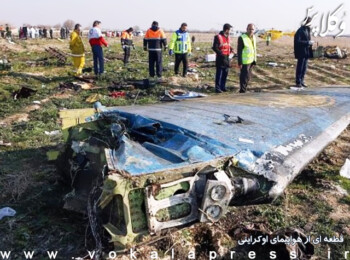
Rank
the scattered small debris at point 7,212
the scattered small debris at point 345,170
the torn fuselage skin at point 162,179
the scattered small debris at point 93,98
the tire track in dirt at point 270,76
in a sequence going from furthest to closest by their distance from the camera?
the tire track in dirt at point 270,76 < the scattered small debris at point 93,98 < the scattered small debris at point 345,170 < the scattered small debris at point 7,212 < the torn fuselage skin at point 162,179

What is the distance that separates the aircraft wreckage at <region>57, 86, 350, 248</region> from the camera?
257cm

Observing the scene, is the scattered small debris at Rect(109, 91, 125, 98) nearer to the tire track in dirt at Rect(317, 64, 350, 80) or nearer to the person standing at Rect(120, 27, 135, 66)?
the person standing at Rect(120, 27, 135, 66)

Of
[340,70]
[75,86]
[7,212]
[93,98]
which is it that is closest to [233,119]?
[7,212]

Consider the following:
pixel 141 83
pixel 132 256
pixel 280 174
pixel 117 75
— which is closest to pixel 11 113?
pixel 141 83

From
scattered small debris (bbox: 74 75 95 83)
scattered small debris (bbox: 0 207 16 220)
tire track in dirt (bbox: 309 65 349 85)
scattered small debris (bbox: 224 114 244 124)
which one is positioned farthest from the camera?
tire track in dirt (bbox: 309 65 349 85)

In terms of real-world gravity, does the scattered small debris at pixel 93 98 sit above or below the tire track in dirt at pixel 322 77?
above

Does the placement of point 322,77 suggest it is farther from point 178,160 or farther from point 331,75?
point 178,160

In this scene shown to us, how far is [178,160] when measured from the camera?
281cm

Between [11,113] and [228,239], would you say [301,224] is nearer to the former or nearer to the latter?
[228,239]

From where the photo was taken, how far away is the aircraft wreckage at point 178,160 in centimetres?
257

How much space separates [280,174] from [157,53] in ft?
25.2

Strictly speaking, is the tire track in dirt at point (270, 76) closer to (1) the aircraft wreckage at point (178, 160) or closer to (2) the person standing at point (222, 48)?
(2) the person standing at point (222, 48)

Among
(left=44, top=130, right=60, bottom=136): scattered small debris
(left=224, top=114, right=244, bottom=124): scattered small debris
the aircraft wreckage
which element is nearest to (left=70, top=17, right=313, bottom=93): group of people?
the aircraft wreckage

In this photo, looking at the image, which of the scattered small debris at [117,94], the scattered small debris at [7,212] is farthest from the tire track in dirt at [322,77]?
the scattered small debris at [7,212]
